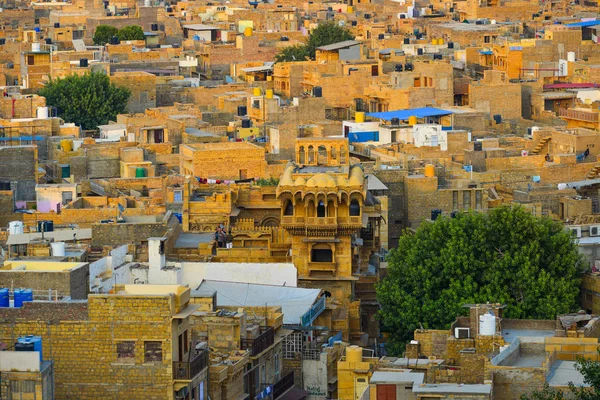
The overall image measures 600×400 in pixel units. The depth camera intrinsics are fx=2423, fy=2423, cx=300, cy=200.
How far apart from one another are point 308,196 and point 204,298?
12.1 meters

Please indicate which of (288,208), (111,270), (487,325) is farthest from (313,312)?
(487,325)

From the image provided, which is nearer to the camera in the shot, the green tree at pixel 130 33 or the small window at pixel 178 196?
the small window at pixel 178 196

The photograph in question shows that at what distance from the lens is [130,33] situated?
143750mm

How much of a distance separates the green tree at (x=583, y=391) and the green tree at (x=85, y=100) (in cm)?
6269

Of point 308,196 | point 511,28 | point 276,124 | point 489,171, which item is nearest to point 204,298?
point 308,196

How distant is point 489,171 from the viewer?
82375mm

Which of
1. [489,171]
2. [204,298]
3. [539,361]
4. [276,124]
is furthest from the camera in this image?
[276,124]

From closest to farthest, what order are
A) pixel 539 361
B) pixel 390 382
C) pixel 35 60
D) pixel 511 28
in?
pixel 390 382
pixel 539 361
pixel 35 60
pixel 511 28

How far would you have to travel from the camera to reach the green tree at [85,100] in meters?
104

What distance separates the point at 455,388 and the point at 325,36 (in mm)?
95137

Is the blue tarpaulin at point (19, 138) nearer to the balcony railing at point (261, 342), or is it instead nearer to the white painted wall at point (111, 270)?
the white painted wall at point (111, 270)

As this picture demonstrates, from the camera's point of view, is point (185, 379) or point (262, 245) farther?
point (262, 245)

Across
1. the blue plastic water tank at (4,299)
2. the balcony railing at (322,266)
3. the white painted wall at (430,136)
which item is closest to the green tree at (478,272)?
the balcony railing at (322,266)

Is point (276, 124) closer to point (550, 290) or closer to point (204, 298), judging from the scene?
point (550, 290)
